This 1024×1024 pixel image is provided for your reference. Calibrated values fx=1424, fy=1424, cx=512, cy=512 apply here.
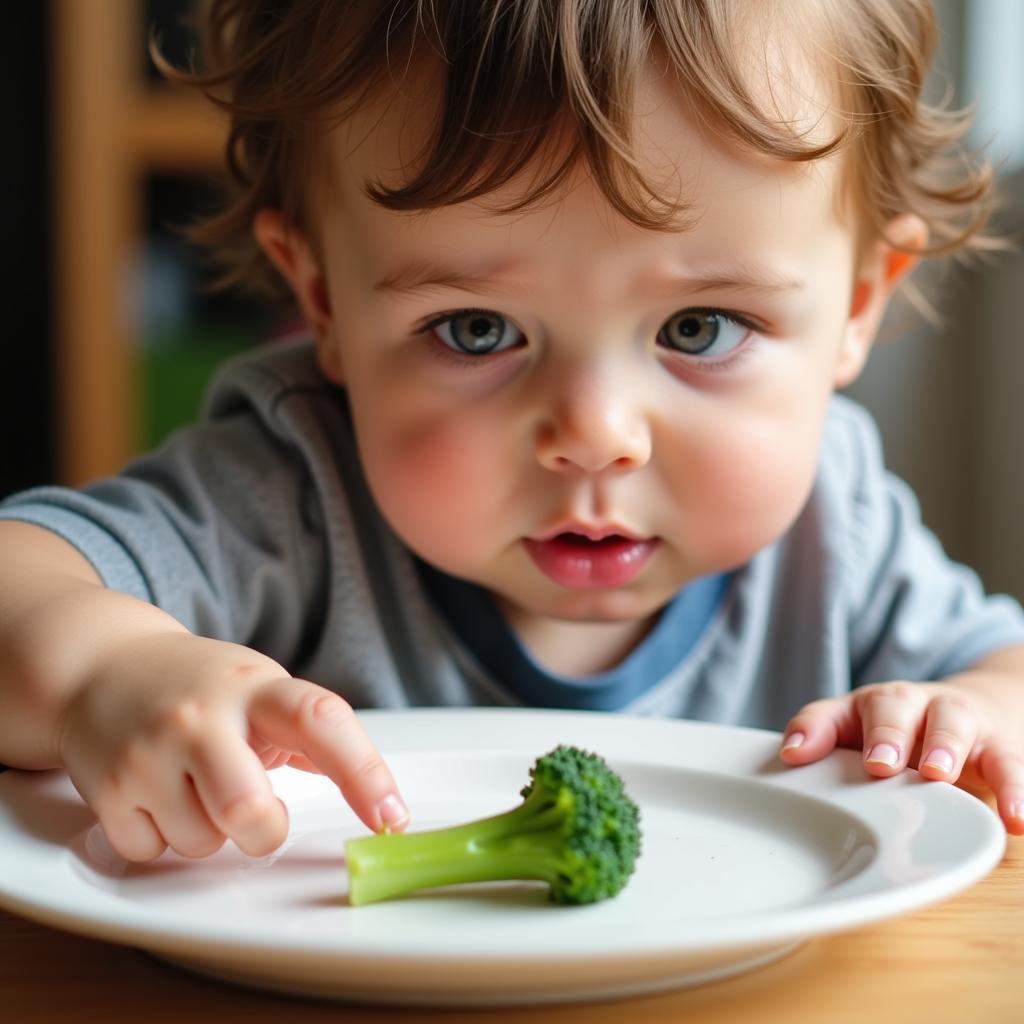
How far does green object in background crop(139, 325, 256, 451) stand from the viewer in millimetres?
3133

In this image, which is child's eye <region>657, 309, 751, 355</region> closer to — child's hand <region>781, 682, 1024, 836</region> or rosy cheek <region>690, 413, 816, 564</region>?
rosy cheek <region>690, 413, 816, 564</region>

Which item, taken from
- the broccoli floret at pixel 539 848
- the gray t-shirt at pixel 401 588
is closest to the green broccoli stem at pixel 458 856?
the broccoli floret at pixel 539 848

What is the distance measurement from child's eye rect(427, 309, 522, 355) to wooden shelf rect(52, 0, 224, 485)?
7.42 ft

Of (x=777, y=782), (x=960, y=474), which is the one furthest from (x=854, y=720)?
(x=960, y=474)

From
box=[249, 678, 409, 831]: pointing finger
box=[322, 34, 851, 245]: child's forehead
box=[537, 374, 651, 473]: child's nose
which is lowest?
box=[249, 678, 409, 831]: pointing finger

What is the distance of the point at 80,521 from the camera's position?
3.10ft

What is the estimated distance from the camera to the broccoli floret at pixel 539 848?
57 cm

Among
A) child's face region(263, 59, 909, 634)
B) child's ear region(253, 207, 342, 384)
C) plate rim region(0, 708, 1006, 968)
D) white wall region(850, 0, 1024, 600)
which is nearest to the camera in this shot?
plate rim region(0, 708, 1006, 968)

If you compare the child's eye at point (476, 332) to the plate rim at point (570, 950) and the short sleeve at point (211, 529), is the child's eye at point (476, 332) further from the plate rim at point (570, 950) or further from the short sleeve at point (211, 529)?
the plate rim at point (570, 950)

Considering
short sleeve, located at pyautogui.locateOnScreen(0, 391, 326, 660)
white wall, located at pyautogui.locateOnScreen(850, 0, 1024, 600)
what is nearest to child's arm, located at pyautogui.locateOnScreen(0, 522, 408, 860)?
short sleeve, located at pyautogui.locateOnScreen(0, 391, 326, 660)

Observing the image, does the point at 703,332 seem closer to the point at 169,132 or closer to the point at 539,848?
the point at 539,848

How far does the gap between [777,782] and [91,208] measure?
2.66 m

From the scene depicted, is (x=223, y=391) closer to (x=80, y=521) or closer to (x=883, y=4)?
(x=80, y=521)

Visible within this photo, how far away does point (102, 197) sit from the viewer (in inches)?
120
